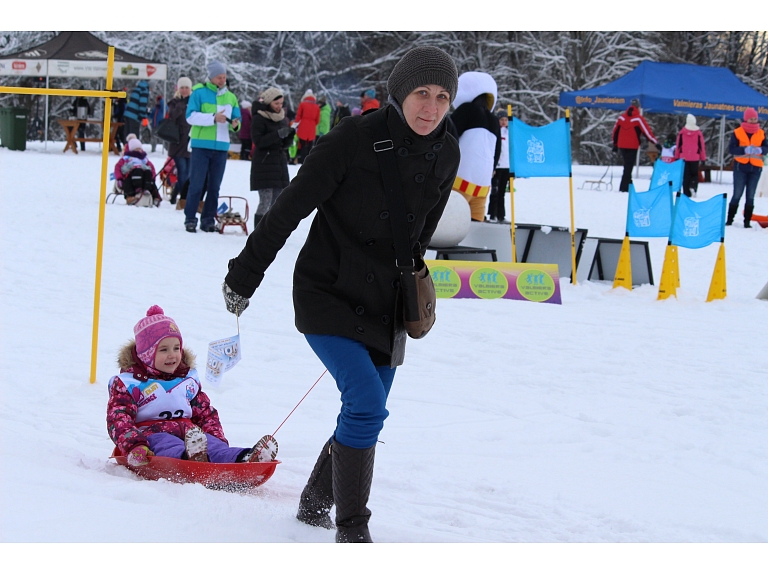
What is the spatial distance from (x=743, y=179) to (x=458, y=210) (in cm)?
696

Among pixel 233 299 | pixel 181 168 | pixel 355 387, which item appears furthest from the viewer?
pixel 181 168

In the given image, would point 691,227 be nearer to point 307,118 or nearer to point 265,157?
point 265,157

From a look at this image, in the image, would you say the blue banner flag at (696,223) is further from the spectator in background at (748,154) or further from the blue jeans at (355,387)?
the blue jeans at (355,387)

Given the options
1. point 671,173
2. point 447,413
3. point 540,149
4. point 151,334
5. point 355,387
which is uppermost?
point 540,149

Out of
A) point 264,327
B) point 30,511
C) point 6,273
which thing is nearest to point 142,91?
point 6,273

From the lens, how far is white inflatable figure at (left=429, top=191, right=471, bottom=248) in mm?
8234

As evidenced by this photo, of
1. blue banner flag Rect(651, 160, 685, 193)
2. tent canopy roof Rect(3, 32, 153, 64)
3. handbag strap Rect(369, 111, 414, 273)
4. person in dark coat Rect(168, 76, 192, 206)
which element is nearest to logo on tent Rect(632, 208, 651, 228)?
blue banner flag Rect(651, 160, 685, 193)

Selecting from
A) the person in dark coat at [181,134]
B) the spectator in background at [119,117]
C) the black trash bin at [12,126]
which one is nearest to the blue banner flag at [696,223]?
the person in dark coat at [181,134]

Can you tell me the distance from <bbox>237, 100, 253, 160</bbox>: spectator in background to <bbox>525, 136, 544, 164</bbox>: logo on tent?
9826mm

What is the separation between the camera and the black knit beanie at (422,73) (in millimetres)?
2668

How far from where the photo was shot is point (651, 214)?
27.3 feet

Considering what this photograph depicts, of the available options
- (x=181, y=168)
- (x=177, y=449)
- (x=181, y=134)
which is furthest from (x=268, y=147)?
(x=177, y=449)

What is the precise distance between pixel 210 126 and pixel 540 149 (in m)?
3.57

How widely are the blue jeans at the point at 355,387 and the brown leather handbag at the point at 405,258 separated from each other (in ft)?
0.66
